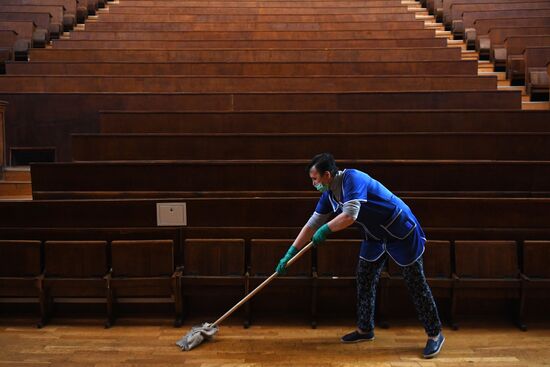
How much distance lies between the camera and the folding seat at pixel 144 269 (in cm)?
69

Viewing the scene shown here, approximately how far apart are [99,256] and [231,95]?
524 millimetres

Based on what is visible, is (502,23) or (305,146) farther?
(502,23)

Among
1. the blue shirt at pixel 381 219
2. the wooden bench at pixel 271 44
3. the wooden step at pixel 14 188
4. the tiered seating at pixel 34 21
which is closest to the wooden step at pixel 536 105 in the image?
the wooden bench at pixel 271 44

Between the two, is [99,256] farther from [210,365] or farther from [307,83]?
[307,83]

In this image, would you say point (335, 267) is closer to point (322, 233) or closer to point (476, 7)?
point (322, 233)

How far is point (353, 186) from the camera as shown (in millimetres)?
550

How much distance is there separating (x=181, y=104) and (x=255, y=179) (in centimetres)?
37

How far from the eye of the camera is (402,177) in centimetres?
81

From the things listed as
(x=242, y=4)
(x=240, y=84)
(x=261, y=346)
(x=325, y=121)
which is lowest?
(x=261, y=346)

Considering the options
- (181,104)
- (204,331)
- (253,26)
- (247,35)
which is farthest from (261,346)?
(253,26)

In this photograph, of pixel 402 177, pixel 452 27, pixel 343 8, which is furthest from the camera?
pixel 343 8

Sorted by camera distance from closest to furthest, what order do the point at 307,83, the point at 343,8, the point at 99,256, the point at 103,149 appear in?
the point at 99,256 → the point at 103,149 → the point at 307,83 → the point at 343,8

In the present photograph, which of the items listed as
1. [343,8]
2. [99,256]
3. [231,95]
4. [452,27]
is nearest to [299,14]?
[343,8]

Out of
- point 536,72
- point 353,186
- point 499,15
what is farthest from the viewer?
point 499,15
